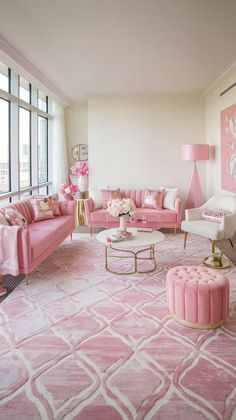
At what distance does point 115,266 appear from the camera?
4.27 m

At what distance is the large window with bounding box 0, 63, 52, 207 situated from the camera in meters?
5.28

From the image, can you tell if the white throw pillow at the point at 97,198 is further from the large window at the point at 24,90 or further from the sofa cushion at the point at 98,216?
the large window at the point at 24,90

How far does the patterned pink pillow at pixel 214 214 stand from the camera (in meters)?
4.81

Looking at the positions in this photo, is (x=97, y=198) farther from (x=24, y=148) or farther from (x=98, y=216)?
(x=24, y=148)

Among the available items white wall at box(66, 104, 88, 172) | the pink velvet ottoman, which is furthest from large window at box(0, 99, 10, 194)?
the pink velvet ottoman

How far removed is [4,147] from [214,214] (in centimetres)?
375

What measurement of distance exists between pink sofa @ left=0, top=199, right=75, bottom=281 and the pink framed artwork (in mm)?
2831

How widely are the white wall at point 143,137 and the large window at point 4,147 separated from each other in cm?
204

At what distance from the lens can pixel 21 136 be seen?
599 centimetres

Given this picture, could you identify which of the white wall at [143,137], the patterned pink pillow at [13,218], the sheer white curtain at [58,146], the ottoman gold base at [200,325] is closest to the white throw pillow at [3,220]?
the patterned pink pillow at [13,218]

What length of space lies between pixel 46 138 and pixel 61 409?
6596 millimetres

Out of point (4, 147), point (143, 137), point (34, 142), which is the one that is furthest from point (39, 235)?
point (143, 137)

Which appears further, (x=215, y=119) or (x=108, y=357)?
(x=215, y=119)

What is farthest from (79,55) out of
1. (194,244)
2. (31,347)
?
(31,347)
